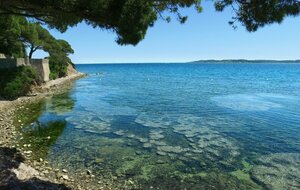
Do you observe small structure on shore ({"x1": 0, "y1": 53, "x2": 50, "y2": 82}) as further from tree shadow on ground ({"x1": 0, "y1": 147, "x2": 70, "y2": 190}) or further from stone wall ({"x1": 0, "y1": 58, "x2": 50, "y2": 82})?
tree shadow on ground ({"x1": 0, "y1": 147, "x2": 70, "y2": 190})

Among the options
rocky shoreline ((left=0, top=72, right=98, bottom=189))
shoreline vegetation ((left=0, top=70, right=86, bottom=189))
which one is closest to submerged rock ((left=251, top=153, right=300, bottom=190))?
rocky shoreline ((left=0, top=72, right=98, bottom=189))

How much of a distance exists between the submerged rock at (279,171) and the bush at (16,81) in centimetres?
2171

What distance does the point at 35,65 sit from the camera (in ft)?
124

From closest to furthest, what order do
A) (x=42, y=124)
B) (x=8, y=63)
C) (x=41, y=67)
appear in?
(x=42, y=124)
(x=8, y=63)
(x=41, y=67)

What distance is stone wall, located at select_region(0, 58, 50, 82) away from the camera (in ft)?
102

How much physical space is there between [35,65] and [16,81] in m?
9.17

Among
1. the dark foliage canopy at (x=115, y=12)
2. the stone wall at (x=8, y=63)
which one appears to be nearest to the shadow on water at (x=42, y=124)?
the stone wall at (x=8, y=63)

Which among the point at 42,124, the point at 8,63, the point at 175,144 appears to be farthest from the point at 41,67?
the point at 175,144

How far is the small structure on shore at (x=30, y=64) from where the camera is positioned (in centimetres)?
3120

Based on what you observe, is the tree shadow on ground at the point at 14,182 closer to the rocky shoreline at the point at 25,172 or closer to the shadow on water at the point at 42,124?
the rocky shoreline at the point at 25,172

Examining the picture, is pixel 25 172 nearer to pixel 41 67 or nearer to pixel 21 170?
pixel 21 170

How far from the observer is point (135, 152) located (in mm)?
14156

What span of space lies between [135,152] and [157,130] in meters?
4.46

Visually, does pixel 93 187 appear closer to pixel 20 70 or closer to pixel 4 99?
pixel 4 99
